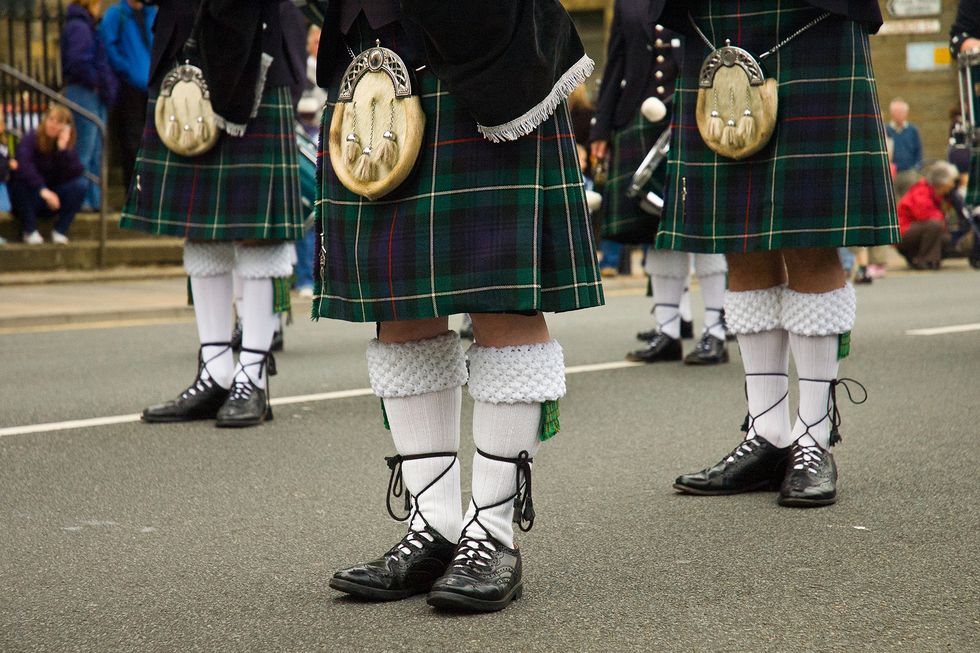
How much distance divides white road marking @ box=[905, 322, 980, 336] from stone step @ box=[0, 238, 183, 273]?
712cm

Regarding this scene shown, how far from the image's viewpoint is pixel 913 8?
19969mm

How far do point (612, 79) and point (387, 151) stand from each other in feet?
13.5

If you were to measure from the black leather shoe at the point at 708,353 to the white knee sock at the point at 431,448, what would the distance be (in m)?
3.82

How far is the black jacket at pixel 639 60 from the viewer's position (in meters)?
6.40

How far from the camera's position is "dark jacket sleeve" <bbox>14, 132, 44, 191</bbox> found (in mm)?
11727

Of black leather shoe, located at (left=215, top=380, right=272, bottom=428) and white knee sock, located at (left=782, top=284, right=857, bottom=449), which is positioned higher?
white knee sock, located at (left=782, top=284, right=857, bottom=449)

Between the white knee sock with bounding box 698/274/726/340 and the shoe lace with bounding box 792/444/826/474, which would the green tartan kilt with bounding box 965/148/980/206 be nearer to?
the white knee sock with bounding box 698/274/726/340

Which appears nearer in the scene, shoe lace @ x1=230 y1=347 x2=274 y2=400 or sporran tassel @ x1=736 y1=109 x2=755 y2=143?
sporran tassel @ x1=736 y1=109 x2=755 y2=143

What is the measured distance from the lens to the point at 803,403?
3709 millimetres

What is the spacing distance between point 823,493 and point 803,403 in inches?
9.8

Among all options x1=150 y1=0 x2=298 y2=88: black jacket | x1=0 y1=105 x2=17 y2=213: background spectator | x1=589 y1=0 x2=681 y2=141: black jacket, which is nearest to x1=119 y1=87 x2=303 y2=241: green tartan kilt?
x1=150 y1=0 x2=298 y2=88: black jacket

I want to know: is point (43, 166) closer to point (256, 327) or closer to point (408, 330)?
point (256, 327)

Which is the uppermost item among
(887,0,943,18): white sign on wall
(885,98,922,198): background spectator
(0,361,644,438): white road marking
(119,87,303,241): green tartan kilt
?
(887,0,943,18): white sign on wall

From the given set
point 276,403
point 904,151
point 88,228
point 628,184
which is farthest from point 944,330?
point 904,151
